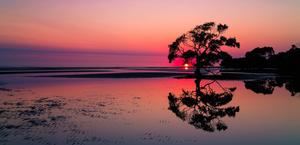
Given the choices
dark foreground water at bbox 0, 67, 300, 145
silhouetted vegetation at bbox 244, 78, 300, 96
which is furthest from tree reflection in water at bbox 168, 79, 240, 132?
silhouetted vegetation at bbox 244, 78, 300, 96

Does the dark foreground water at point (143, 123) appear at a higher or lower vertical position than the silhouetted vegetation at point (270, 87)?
lower

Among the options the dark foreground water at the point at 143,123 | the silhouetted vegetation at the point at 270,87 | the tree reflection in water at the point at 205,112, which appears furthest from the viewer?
the silhouetted vegetation at the point at 270,87

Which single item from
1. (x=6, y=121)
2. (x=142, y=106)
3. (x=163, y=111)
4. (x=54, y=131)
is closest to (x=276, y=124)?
(x=163, y=111)

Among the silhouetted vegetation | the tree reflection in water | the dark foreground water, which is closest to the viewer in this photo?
the dark foreground water

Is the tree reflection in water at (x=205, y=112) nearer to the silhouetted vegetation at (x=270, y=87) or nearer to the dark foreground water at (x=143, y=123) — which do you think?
the dark foreground water at (x=143, y=123)

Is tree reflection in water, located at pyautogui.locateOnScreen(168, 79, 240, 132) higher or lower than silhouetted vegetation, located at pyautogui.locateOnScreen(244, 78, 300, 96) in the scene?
lower

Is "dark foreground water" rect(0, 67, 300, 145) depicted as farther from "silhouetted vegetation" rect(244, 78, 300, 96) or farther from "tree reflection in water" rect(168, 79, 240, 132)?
"silhouetted vegetation" rect(244, 78, 300, 96)

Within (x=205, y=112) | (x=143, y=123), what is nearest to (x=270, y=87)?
(x=205, y=112)

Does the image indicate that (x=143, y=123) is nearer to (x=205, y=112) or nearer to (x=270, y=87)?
(x=205, y=112)

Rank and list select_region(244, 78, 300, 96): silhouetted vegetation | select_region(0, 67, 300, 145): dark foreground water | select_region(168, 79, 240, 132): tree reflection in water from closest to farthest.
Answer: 1. select_region(0, 67, 300, 145): dark foreground water
2. select_region(168, 79, 240, 132): tree reflection in water
3. select_region(244, 78, 300, 96): silhouetted vegetation

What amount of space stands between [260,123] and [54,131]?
12217 millimetres

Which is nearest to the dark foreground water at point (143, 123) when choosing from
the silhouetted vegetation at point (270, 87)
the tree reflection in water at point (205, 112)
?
the tree reflection in water at point (205, 112)

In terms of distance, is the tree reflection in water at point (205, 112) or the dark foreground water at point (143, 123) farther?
the tree reflection in water at point (205, 112)

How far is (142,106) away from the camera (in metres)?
27.1
